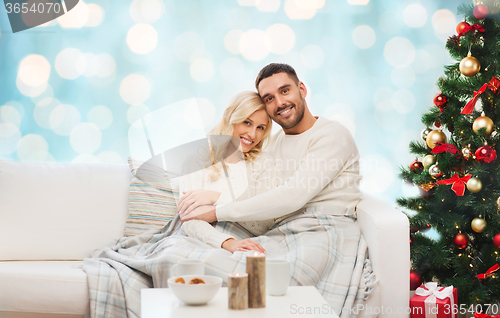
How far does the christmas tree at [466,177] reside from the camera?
166 centimetres

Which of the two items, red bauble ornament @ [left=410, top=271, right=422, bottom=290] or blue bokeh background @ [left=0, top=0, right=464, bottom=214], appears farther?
blue bokeh background @ [left=0, top=0, right=464, bottom=214]

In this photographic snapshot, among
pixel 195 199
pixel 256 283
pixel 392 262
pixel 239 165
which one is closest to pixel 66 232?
pixel 195 199

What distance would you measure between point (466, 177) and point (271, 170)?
0.80 metres

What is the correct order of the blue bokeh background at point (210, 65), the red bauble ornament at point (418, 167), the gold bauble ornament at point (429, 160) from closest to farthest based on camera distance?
1. the gold bauble ornament at point (429, 160)
2. the red bauble ornament at point (418, 167)
3. the blue bokeh background at point (210, 65)

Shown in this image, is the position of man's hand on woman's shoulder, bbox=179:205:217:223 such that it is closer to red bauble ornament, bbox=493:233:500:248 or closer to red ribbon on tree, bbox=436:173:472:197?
red ribbon on tree, bbox=436:173:472:197

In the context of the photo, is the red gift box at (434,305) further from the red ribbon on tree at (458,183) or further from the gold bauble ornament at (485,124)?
the gold bauble ornament at (485,124)

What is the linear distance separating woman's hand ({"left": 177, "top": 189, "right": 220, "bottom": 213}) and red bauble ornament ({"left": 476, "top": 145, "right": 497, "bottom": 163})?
41.7 inches

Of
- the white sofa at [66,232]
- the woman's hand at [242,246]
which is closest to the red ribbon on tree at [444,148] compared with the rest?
the white sofa at [66,232]

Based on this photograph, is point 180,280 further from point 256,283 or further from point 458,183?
point 458,183

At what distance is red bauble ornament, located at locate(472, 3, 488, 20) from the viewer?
1672mm

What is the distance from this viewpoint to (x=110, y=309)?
4.50ft

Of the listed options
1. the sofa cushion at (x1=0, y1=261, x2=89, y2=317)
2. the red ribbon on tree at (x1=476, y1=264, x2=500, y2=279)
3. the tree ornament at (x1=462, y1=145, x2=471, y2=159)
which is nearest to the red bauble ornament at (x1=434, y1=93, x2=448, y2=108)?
the tree ornament at (x1=462, y1=145, x2=471, y2=159)

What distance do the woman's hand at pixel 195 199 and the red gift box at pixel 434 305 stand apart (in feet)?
2.82

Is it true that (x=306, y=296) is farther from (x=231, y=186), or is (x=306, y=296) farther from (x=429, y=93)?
(x=429, y=93)
